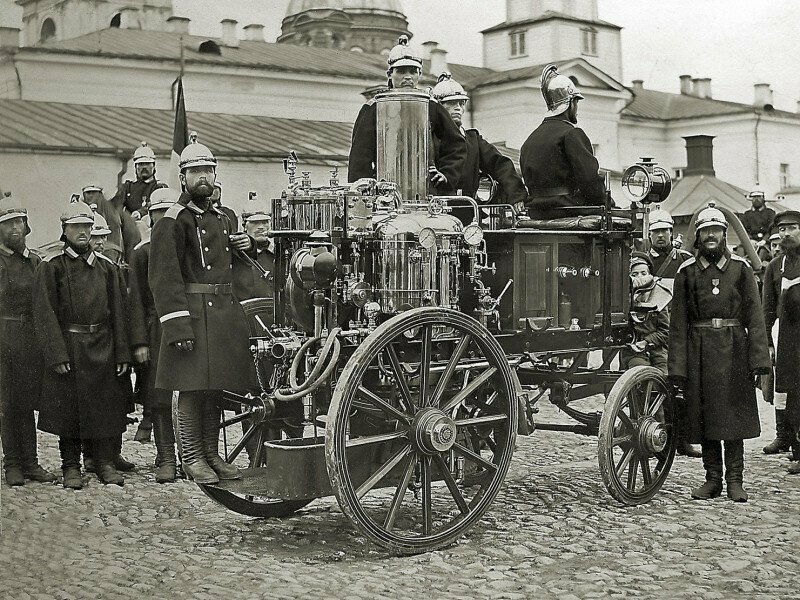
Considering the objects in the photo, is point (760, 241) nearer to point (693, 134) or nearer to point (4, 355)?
point (693, 134)

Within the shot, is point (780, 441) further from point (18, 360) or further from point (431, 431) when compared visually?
point (18, 360)

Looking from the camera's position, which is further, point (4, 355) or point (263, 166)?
point (263, 166)

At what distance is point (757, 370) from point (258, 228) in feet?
13.2

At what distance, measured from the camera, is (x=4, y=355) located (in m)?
5.21

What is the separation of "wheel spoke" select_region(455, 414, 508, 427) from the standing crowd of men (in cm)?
109

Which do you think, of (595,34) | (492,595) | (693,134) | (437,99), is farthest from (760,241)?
(492,595)

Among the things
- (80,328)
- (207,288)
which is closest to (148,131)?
(80,328)

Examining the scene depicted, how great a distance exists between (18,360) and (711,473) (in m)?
3.73

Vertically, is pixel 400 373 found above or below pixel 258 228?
A: below

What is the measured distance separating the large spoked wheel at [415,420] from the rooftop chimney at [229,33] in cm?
199

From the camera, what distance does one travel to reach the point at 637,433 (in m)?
6.25

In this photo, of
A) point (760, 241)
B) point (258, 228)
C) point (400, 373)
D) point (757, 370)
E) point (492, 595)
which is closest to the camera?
point (492, 595)

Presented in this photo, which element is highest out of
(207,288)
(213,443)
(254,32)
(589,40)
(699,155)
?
(589,40)

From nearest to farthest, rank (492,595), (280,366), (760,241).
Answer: (492,595), (280,366), (760,241)
